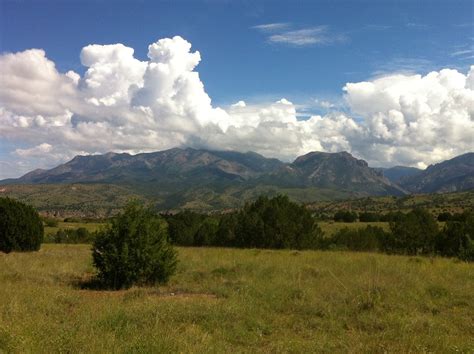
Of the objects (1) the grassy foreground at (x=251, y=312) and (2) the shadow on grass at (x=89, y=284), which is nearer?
(1) the grassy foreground at (x=251, y=312)

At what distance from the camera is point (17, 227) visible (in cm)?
2497

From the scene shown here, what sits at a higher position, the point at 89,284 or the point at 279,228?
the point at 89,284

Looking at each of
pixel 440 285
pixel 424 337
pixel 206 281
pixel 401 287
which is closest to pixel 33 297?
pixel 206 281

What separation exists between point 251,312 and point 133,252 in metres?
6.17

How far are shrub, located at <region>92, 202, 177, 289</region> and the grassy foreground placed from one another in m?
0.95

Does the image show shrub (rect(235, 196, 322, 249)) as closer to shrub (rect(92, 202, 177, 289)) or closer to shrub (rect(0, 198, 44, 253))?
shrub (rect(0, 198, 44, 253))

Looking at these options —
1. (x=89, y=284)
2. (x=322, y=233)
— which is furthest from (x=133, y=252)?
(x=322, y=233)

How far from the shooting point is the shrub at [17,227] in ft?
80.5

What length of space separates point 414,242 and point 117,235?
2922 centimetres

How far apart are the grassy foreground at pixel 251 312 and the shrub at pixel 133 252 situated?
0.95 meters

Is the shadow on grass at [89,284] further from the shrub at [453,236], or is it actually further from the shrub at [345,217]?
the shrub at [345,217]

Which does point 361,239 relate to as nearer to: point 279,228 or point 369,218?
point 279,228

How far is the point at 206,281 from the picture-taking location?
15438 mm

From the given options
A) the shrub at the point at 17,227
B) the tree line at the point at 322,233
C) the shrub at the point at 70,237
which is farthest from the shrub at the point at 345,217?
the shrub at the point at 17,227
